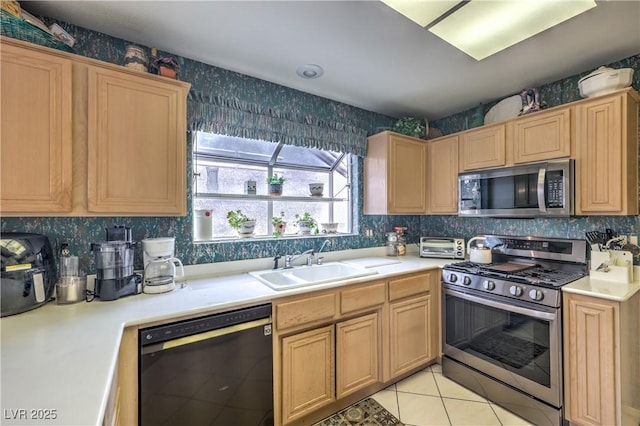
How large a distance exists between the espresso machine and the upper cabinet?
0.22m

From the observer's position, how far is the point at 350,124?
2.96 m

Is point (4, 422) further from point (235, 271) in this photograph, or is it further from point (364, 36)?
point (364, 36)

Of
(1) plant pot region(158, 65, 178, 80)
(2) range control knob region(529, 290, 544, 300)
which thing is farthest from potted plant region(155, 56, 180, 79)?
(2) range control knob region(529, 290, 544, 300)

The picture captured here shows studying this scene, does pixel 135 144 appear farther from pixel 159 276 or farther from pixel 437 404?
pixel 437 404

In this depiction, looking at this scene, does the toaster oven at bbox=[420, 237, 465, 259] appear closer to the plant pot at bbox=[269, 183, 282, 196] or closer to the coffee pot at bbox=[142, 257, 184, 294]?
the plant pot at bbox=[269, 183, 282, 196]

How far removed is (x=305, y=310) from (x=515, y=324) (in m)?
1.53

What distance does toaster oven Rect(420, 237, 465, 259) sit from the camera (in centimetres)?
289

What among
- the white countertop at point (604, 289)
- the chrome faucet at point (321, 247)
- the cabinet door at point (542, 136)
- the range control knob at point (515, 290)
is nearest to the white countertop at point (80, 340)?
the chrome faucet at point (321, 247)

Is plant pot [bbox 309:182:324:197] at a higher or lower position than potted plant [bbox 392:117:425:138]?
lower

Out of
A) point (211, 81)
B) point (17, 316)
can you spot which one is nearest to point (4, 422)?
point (17, 316)

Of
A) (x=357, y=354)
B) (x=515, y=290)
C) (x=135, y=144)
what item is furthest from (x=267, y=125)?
(x=515, y=290)

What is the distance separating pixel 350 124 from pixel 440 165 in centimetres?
107

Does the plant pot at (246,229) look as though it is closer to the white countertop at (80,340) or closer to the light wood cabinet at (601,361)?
the white countertop at (80,340)

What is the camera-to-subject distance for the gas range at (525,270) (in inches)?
74.7
